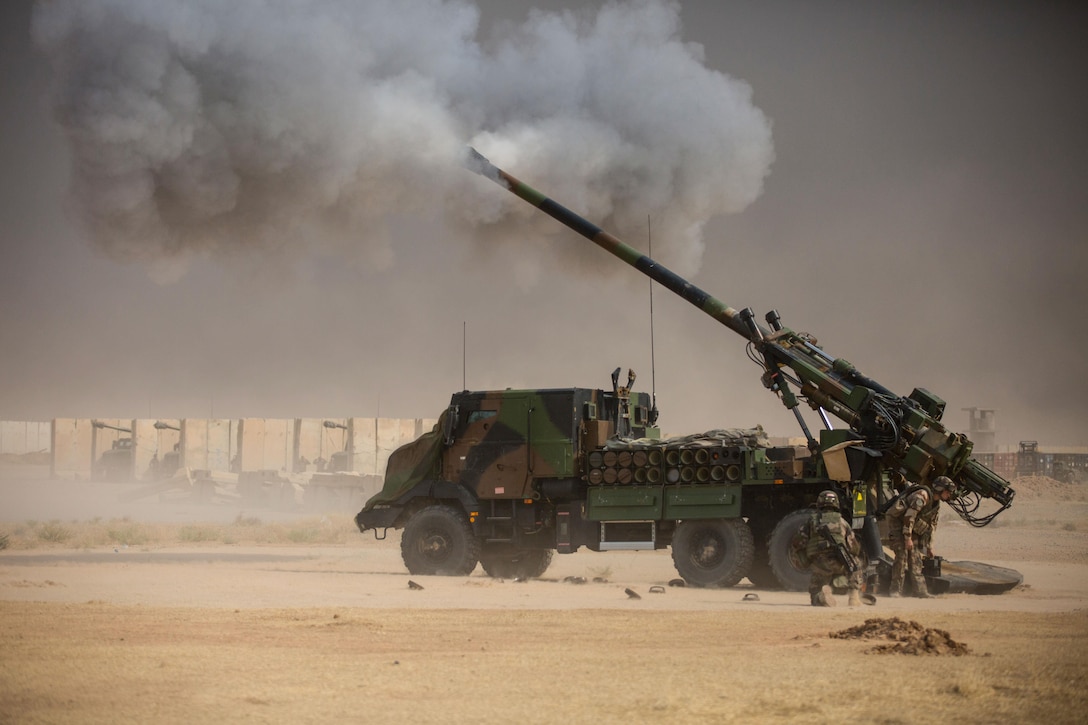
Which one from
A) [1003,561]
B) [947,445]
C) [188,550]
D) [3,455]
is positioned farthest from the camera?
[3,455]

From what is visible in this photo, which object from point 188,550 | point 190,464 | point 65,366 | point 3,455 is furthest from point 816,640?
point 65,366

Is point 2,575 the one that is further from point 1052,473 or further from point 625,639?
point 1052,473

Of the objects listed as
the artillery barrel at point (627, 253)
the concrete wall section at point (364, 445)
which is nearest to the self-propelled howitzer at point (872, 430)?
the artillery barrel at point (627, 253)

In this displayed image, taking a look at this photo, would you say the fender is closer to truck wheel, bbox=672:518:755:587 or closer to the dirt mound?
truck wheel, bbox=672:518:755:587

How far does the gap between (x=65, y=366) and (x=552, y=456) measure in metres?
99.7

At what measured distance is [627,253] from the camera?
797 inches

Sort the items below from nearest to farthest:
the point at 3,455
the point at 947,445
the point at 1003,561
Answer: the point at 947,445 → the point at 1003,561 → the point at 3,455

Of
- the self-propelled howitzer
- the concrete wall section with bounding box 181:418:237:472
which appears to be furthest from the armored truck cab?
the concrete wall section with bounding box 181:418:237:472

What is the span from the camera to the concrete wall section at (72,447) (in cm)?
5994

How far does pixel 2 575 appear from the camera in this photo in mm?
18109

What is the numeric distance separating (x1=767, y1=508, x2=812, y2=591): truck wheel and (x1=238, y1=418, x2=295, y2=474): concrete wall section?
3910cm

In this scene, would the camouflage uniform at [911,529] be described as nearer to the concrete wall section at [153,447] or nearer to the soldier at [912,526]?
the soldier at [912,526]

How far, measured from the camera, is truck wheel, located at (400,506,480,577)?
18.9 metres

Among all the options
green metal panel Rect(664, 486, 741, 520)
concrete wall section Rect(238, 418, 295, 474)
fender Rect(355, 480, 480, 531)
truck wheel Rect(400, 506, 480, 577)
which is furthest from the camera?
concrete wall section Rect(238, 418, 295, 474)
